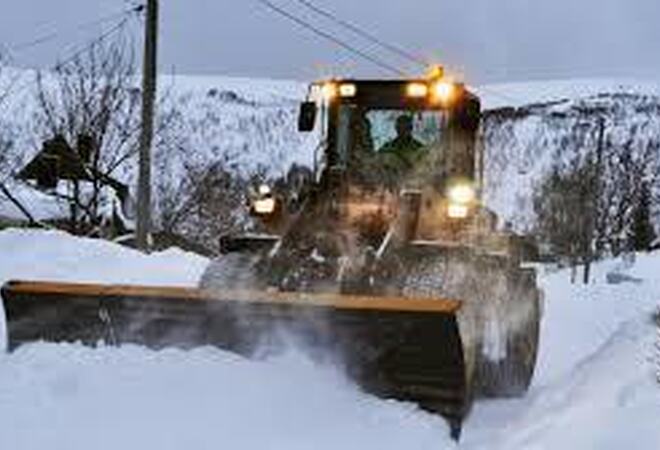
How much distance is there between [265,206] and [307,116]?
831mm

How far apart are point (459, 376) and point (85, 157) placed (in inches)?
712

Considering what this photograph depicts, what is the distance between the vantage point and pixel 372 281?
9492 millimetres

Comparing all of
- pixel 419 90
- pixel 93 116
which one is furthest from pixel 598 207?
pixel 419 90

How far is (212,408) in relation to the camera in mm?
7809

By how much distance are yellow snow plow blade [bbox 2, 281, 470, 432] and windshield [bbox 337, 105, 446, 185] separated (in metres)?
2.37

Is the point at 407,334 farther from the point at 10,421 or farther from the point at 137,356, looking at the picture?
the point at 10,421

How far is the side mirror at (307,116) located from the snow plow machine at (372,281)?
12 mm

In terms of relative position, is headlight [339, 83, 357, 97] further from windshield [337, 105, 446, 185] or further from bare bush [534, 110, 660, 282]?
bare bush [534, 110, 660, 282]

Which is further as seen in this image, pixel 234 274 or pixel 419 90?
pixel 419 90

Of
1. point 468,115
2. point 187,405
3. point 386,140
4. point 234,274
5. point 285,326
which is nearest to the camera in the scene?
point 187,405

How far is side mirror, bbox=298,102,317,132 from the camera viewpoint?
35.6ft

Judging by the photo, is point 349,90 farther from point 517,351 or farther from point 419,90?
Result: point 517,351

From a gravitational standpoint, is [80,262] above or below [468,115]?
below

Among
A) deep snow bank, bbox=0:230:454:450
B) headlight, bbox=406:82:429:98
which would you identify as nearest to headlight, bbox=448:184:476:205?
headlight, bbox=406:82:429:98
